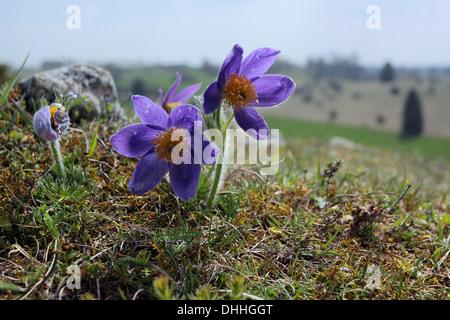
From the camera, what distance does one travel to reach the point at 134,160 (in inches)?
129

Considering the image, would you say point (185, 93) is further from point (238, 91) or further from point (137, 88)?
point (238, 91)

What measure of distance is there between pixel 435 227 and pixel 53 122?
3245mm

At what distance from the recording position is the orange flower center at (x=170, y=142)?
2.35 meters

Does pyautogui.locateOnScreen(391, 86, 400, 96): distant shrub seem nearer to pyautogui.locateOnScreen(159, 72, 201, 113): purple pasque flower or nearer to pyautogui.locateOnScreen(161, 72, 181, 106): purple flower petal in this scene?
pyautogui.locateOnScreen(159, 72, 201, 113): purple pasque flower

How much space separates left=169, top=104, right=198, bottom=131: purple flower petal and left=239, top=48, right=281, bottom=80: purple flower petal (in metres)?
0.44

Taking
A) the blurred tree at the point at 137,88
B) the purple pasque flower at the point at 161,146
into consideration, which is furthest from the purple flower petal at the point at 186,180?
the blurred tree at the point at 137,88

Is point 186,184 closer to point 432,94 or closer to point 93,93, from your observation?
point 93,93

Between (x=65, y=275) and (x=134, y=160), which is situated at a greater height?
(x=134, y=160)

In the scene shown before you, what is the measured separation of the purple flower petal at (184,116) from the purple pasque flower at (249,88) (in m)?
0.08

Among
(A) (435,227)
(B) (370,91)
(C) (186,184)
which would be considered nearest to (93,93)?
(C) (186,184)

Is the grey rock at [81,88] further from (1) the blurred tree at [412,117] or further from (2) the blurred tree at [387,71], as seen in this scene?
(1) the blurred tree at [412,117]

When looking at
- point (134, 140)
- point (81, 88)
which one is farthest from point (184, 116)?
point (81, 88)

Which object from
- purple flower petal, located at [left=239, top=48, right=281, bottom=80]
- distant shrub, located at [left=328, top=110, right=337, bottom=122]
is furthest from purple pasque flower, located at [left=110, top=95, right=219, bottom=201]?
distant shrub, located at [left=328, top=110, right=337, bottom=122]

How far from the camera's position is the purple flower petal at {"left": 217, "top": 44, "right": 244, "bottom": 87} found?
2.25 meters
